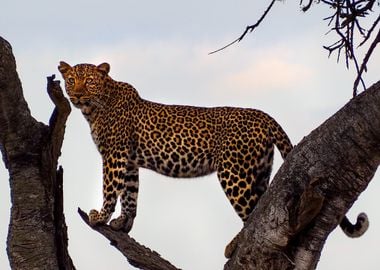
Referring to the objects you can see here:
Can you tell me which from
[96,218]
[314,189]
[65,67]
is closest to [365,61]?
[314,189]

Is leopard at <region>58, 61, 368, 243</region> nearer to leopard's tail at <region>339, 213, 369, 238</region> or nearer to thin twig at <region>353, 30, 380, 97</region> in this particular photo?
leopard's tail at <region>339, 213, 369, 238</region>

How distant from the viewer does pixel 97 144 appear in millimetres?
12602

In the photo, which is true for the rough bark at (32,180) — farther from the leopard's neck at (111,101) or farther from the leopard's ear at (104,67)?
the leopard's ear at (104,67)

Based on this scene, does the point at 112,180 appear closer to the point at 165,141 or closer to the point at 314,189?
the point at 165,141

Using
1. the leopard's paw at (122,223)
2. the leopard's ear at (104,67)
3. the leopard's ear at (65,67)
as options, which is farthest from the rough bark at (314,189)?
the leopard's ear at (104,67)

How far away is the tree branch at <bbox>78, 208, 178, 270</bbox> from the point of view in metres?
8.83

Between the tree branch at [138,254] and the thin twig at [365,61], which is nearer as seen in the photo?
the thin twig at [365,61]

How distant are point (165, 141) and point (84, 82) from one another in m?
1.28

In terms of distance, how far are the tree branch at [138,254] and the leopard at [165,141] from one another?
4.68ft

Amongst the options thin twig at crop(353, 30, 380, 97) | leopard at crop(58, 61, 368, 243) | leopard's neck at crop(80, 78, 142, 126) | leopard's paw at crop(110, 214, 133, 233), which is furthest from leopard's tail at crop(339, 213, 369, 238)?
leopard's neck at crop(80, 78, 142, 126)

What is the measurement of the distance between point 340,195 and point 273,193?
1.57ft

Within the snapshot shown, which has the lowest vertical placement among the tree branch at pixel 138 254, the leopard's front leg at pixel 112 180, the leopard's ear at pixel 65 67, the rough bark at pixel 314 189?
the rough bark at pixel 314 189

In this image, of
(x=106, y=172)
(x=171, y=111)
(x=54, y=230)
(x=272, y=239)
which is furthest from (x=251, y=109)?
(x=272, y=239)

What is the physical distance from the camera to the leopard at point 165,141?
38.0 ft
